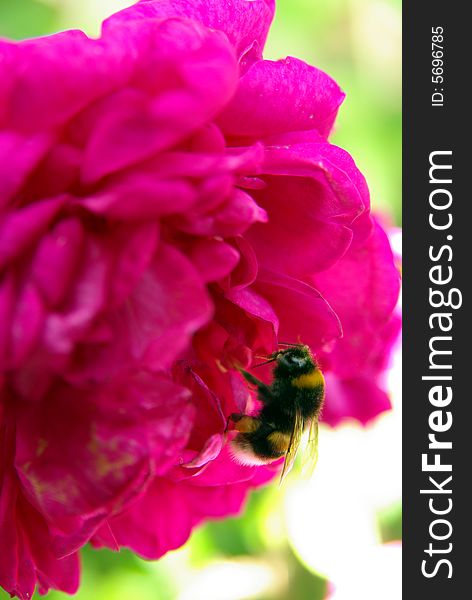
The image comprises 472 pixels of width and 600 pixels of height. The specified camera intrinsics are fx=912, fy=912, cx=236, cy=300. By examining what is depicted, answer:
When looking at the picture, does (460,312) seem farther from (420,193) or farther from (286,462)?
(286,462)

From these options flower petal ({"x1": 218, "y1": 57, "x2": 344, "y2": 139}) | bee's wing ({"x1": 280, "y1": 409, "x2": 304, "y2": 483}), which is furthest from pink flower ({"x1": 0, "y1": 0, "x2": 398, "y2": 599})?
bee's wing ({"x1": 280, "y1": 409, "x2": 304, "y2": 483})

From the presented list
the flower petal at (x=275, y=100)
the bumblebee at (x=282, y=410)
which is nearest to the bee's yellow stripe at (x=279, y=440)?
the bumblebee at (x=282, y=410)

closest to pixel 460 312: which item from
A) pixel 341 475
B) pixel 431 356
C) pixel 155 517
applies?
pixel 431 356

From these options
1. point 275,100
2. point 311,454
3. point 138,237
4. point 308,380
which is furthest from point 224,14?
point 311,454

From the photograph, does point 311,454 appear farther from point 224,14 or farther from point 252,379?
point 224,14

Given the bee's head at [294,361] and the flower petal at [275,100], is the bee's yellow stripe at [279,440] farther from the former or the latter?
the flower petal at [275,100]

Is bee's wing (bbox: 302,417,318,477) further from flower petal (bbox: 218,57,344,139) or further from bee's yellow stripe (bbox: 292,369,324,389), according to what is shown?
flower petal (bbox: 218,57,344,139)
